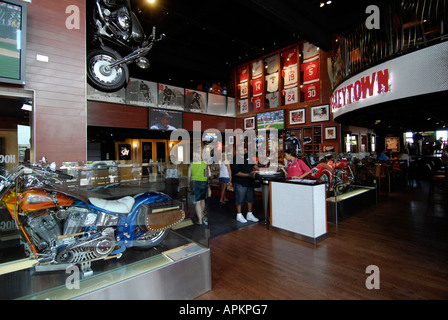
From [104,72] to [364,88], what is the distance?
5.24 m

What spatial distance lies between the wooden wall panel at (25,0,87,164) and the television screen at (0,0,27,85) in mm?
205

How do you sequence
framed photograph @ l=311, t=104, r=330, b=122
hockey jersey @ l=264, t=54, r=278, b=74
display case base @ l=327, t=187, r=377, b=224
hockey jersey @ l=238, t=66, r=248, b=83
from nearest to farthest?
display case base @ l=327, t=187, r=377, b=224 → framed photograph @ l=311, t=104, r=330, b=122 → hockey jersey @ l=264, t=54, r=278, b=74 → hockey jersey @ l=238, t=66, r=248, b=83

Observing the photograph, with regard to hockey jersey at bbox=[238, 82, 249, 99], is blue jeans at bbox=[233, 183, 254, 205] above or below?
below

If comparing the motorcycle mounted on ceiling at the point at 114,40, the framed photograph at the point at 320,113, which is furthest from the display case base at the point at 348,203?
the motorcycle mounted on ceiling at the point at 114,40

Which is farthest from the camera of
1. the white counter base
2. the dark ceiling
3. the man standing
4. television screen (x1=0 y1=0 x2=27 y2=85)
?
the dark ceiling

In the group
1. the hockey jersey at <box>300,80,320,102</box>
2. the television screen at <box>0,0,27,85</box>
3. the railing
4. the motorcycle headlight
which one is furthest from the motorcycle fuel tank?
the hockey jersey at <box>300,80,320,102</box>

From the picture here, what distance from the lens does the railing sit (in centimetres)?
423

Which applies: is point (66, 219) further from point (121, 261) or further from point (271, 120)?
point (271, 120)

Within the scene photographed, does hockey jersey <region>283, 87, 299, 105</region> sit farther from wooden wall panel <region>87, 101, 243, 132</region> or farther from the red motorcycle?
the red motorcycle

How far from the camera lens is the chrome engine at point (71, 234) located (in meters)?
1.78

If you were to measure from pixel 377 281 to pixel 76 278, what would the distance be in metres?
2.95

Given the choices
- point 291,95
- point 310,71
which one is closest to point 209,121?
point 291,95

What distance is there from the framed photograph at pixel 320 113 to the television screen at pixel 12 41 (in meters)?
8.62

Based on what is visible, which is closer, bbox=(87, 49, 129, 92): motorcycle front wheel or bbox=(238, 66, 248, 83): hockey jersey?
bbox=(87, 49, 129, 92): motorcycle front wheel
